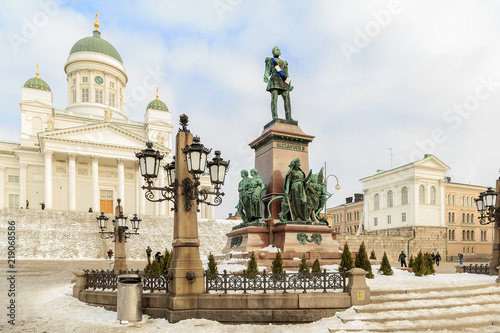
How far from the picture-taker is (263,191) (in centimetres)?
1609

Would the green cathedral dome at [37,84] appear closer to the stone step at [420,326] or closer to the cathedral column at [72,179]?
the cathedral column at [72,179]

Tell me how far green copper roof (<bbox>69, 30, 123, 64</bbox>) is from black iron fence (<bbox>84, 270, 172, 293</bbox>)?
79.8 meters

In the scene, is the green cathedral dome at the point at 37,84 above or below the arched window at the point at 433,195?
above

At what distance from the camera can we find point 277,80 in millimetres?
17141

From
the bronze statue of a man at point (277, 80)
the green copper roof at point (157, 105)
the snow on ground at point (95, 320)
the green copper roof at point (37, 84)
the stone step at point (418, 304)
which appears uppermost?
the green copper roof at point (37, 84)

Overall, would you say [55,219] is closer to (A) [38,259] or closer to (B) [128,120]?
(A) [38,259]

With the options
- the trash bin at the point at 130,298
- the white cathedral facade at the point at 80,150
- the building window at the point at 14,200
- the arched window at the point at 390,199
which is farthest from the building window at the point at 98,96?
Answer: the trash bin at the point at 130,298

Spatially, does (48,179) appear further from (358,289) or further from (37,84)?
(358,289)

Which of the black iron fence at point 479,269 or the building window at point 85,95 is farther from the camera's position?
the building window at point 85,95

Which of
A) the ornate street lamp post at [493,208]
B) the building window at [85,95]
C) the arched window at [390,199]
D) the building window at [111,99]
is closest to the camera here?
the ornate street lamp post at [493,208]

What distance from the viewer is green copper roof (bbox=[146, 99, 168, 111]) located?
84.4m

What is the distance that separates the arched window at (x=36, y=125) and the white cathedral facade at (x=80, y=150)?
1.9 inches

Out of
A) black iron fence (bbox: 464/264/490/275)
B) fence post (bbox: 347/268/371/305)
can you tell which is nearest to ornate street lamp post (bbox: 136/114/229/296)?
fence post (bbox: 347/268/371/305)

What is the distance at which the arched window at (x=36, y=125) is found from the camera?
240 feet
